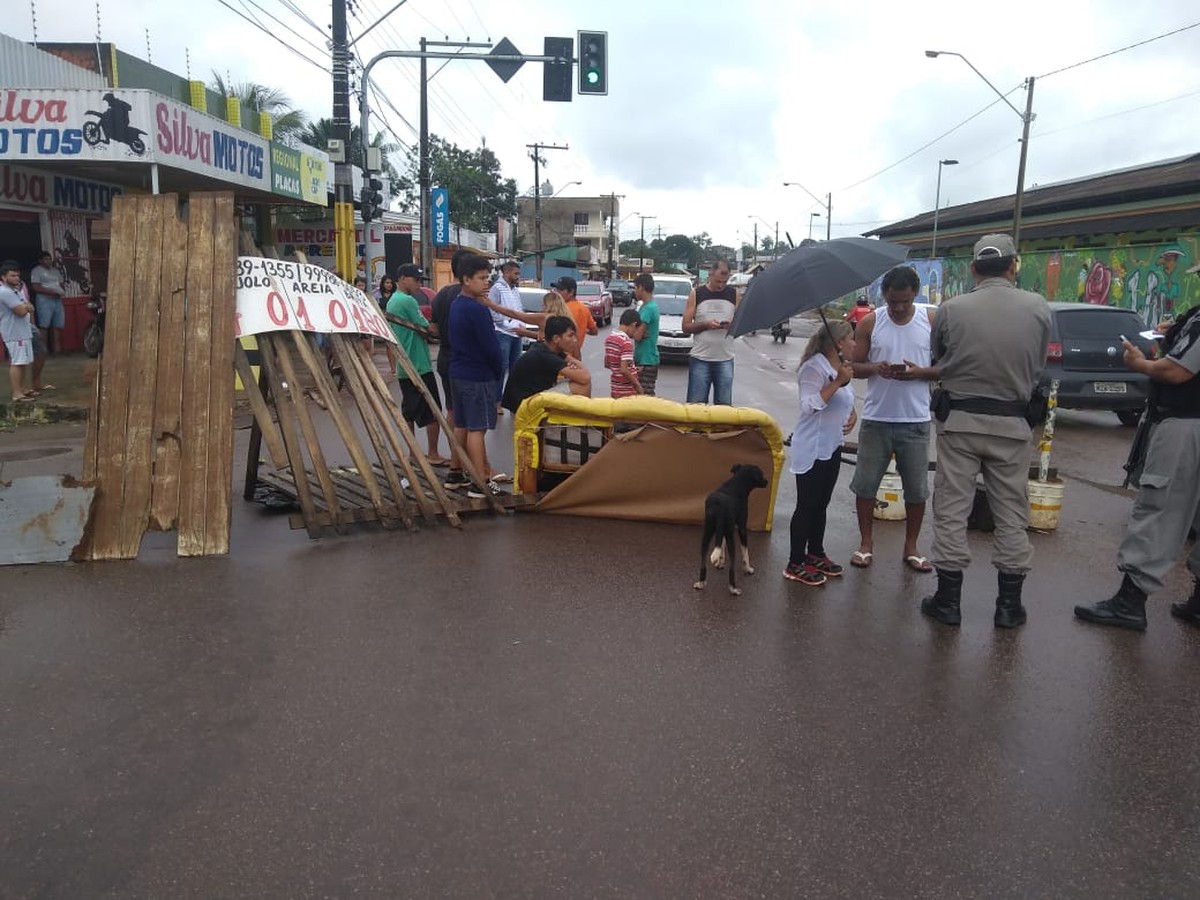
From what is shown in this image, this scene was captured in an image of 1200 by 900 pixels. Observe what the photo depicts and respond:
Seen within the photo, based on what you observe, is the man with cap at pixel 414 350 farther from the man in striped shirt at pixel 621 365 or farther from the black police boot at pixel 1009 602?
the black police boot at pixel 1009 602

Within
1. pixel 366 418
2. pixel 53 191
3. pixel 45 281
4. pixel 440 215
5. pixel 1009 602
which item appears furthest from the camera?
pixel 440 215

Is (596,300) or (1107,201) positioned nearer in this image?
(1107,201)

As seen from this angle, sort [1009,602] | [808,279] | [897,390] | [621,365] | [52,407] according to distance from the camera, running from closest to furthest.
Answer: [1009,602] < [808,279] < [897,390] < [621,365] < [52,407]

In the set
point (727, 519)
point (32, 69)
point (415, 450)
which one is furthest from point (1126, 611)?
point (32, 69)

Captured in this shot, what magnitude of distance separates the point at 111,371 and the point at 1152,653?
6.00 metres

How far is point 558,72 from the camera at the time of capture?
14.1m

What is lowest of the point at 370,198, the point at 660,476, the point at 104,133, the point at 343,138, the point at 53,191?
the point at 660,476

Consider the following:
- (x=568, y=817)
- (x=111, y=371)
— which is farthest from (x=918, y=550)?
(x=111, y=371)

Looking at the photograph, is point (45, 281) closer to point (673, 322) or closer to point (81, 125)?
point (81, 125)

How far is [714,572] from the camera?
5.36 m

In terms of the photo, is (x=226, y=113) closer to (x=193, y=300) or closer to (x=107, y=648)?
(x=193, y=300)

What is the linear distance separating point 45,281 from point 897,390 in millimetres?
Answer: 12668

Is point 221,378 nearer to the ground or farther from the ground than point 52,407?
farther from the ground

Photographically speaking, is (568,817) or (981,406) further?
(981,406)
